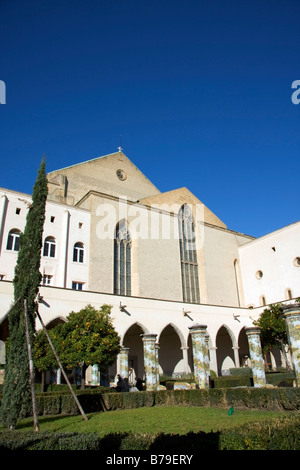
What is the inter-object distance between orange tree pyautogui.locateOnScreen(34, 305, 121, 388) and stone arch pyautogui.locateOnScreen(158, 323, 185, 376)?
38.9ft

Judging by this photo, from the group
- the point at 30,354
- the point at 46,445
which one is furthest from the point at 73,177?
the point at 46,445

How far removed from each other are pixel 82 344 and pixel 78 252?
10.6m

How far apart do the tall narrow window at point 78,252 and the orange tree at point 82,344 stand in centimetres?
829

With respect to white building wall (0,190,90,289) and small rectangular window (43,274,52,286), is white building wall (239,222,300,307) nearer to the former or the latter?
white building wall (0,190,90,289)

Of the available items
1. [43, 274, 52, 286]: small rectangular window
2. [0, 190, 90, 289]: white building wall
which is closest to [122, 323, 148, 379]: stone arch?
[0, 190, 90, 289]: white building wall

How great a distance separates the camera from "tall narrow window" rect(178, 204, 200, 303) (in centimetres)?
3170

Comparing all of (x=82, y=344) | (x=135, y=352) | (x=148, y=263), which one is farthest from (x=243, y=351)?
(x=82, y=344)

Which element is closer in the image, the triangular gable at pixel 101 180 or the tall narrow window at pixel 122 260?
the tall narrow window at pixel 122 260

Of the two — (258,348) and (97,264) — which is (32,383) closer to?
(258,348)

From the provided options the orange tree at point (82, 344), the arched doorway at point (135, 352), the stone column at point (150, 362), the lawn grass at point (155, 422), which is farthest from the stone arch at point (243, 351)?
the lawn grass at point (155, 422)

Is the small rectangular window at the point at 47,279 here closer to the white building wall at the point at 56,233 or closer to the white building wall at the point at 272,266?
the white building wall at the point at 56,233

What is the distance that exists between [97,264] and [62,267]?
2.52 meters

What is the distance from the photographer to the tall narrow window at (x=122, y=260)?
27906 mm
